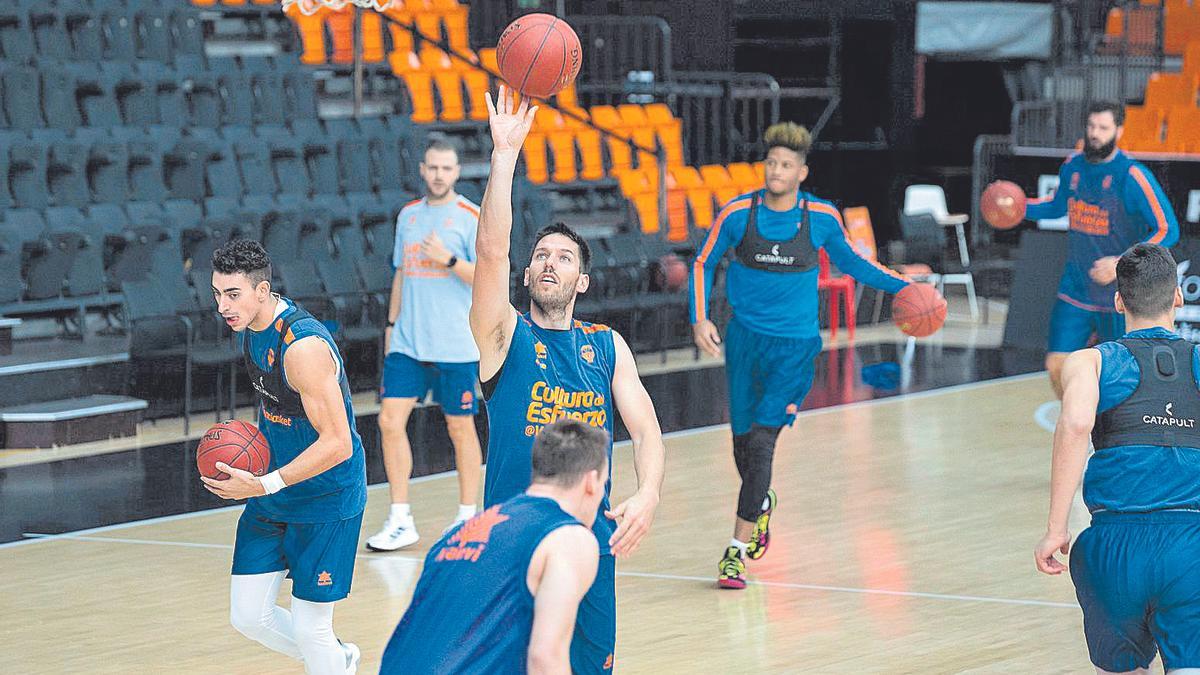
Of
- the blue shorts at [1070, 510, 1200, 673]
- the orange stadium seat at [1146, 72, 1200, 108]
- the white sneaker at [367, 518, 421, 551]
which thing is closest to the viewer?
the blue shorts at [1070, 510, 1200, 673]

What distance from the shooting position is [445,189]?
863 cm

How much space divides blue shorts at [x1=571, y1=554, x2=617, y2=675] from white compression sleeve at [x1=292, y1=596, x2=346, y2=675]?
1.09 metres

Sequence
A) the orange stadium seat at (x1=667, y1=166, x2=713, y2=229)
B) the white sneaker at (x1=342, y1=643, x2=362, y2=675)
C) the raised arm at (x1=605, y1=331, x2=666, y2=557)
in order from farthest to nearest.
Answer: the orange stadium seat at (x1=667, y1=166, x2=713, y2=229)
the white sneaker at (x1=342, y1=643, x2=362, y2=675)
the raised arm at (x1=605, y1=331, x2=666, y2=557)

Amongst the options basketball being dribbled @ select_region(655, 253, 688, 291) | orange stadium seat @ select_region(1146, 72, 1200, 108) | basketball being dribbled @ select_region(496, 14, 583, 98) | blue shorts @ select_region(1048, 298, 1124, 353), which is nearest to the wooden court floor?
blue shorts @ select_region(1048, 298, 1124, 353)

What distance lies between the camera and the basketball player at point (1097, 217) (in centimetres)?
949

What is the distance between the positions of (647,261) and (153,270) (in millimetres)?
4578

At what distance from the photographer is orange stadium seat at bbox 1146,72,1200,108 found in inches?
758

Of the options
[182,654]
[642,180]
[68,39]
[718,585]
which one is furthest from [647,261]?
[182,654]

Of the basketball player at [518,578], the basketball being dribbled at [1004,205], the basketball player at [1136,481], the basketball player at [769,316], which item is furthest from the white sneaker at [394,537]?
the basketball player at [518,578]

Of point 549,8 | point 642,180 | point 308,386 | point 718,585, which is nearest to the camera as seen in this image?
point 308,386

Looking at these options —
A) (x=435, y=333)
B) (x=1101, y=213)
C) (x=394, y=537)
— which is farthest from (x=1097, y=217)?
(x=394, y=537)

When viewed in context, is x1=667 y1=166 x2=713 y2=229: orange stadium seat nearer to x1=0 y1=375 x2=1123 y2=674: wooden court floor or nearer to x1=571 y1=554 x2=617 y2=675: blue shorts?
x1=0 y1=375 x2=1123 y2=674: wooden court floor

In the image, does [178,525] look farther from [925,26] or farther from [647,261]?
[925,26]

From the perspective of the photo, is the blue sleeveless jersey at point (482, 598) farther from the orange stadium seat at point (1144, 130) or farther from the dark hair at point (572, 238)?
the orange stadium seat at point (1144, 130)
